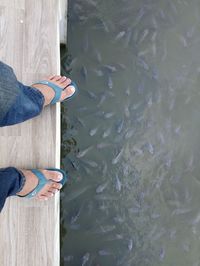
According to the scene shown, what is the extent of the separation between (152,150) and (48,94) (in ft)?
3.62

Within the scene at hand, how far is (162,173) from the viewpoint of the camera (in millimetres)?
2938

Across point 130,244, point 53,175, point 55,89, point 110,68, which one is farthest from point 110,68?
point 130,244

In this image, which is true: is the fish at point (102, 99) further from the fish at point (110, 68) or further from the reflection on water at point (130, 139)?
the fish at point (110, 68)

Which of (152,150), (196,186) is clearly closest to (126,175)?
(152,150)

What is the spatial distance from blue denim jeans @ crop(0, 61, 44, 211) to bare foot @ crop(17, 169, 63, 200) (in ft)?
0.15

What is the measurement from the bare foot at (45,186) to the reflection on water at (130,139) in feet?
1.98

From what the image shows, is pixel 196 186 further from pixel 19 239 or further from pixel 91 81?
pixel 19 239

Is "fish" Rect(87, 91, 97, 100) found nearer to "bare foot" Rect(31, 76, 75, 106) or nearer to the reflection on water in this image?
the reflection on water

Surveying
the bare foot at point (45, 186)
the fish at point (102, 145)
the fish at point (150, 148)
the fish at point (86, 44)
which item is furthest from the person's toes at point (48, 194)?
the fish at point (86, 44)

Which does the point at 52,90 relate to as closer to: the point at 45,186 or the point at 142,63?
the point at 45,186

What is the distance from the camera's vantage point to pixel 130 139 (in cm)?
291

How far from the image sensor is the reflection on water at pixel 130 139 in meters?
2.85

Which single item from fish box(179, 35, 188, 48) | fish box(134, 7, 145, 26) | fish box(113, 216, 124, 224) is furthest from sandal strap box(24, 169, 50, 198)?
fish box(179, 35, 188, 48)

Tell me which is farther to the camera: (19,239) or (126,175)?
(126,175)
